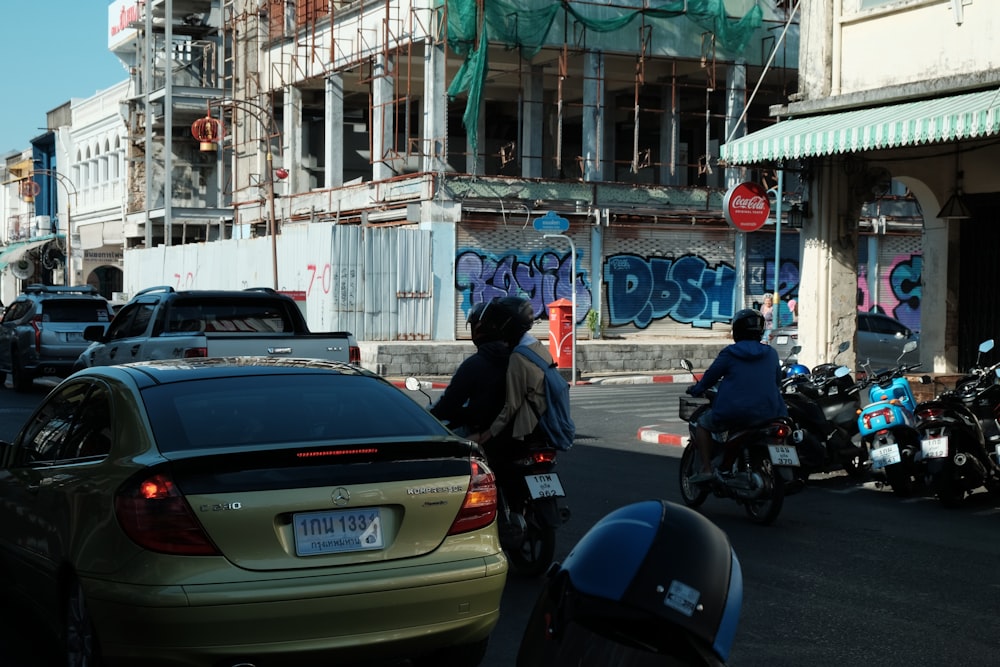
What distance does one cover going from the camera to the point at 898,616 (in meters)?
7.30

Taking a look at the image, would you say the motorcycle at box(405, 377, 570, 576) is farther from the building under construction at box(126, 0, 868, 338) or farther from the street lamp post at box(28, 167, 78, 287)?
the street lamp post at box(28, 167, 78, 287)

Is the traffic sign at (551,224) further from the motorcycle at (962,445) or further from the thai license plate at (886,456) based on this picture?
the motorcycle at (962,445)

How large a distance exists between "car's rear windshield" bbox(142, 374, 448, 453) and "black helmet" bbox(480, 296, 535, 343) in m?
2.11

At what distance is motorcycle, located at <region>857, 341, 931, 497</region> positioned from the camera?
11.9m

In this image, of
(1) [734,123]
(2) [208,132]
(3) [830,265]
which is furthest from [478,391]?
(2) [208,132]

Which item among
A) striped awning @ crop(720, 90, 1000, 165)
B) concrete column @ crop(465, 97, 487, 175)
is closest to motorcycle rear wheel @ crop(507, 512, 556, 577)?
striped awning @ crop(720, 90, 1000, 165)

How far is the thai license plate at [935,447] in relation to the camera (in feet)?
36.7

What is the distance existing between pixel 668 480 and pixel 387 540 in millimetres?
8256

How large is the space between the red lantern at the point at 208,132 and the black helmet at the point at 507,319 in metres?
33.2

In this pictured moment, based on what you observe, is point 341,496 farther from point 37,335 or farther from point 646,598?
point 37,335

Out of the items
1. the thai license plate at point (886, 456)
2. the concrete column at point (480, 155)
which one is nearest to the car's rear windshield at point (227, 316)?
the thai license plate at point (886, 456)

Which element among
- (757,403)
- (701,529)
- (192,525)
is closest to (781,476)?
(757,403)

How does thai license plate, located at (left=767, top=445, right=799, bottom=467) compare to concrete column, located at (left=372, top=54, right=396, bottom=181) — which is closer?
thai license plate, located at (left=767, top=445, right=799, bottom=467)

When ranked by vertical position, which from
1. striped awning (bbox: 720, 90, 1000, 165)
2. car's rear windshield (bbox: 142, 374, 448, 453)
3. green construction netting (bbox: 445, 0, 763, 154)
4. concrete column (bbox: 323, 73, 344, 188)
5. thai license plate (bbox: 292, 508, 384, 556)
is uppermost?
green construction netting (bbox: 445, 0, 763, 154)
